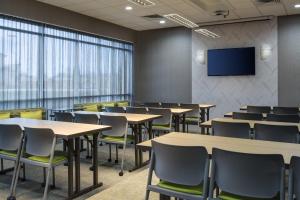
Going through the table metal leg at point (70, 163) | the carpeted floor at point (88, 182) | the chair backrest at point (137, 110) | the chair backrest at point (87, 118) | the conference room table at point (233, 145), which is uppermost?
the chair backrest at point (137, 110)

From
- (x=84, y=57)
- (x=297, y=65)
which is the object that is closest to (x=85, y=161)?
(x=84, y=57)

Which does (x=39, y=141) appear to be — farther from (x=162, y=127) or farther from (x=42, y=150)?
(x=162, y=127)

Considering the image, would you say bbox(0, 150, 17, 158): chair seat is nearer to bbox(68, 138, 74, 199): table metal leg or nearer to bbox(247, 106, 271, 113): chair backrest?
bbox(68, 138, 74, 199): table metal leg

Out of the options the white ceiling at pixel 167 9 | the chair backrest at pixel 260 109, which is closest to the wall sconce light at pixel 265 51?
the white ceiling at pixel 167 9

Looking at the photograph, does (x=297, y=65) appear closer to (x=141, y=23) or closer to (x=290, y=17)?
(x=290, y=17)

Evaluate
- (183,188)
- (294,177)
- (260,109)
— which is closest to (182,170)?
(183,188)

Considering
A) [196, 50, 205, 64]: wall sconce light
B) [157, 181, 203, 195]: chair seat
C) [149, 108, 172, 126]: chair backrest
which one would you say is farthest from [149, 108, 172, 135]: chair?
[196, 50, 205, 64]: wall sconce light

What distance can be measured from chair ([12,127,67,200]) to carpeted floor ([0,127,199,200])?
317mm

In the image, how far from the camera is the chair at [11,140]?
3.09 metres

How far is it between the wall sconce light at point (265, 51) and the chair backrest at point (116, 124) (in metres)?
5.17

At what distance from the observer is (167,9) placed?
6676mm

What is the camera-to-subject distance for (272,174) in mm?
1690

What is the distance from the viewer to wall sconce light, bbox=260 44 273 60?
7531 mm

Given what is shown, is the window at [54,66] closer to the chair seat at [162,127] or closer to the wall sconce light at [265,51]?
the chair seat at [162,127]
